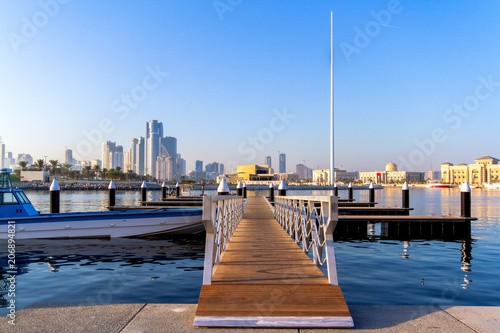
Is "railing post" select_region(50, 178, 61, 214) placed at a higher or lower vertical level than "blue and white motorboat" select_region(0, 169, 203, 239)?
higher

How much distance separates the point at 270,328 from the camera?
14.5 feet

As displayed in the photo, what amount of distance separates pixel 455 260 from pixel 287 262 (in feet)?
30.6

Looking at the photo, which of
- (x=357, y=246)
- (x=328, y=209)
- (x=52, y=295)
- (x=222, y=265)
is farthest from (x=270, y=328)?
(x=357, y=246)

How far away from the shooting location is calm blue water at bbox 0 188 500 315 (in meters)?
8.65

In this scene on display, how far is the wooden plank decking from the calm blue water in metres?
2.30

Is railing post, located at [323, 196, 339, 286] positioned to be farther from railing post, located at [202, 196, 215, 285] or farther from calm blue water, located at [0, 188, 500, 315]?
calm blue water, located at [0, 188, 500, 315]

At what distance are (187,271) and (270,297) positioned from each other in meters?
6.83

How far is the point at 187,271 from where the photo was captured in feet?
37.3

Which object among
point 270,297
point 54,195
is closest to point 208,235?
point 270,297

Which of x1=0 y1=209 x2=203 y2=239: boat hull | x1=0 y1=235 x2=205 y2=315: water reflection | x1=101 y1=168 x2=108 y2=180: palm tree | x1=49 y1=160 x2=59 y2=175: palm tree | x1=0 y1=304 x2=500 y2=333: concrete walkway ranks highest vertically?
x1=49 y1=160 x2=59 y2=175: palm tree

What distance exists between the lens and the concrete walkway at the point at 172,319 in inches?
172

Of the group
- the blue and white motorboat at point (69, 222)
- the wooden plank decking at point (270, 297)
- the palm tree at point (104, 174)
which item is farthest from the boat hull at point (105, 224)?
the palm tree at point (104, 174)

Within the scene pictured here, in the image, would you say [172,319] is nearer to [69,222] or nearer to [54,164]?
[69,222]

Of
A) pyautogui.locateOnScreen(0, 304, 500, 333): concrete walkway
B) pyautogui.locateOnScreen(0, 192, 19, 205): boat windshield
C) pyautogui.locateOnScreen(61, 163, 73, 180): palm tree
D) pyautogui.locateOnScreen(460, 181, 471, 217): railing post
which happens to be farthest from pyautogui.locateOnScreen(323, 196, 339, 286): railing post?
pyautogui.locateOnScreen(61, 163, 73, 180): palm tree
